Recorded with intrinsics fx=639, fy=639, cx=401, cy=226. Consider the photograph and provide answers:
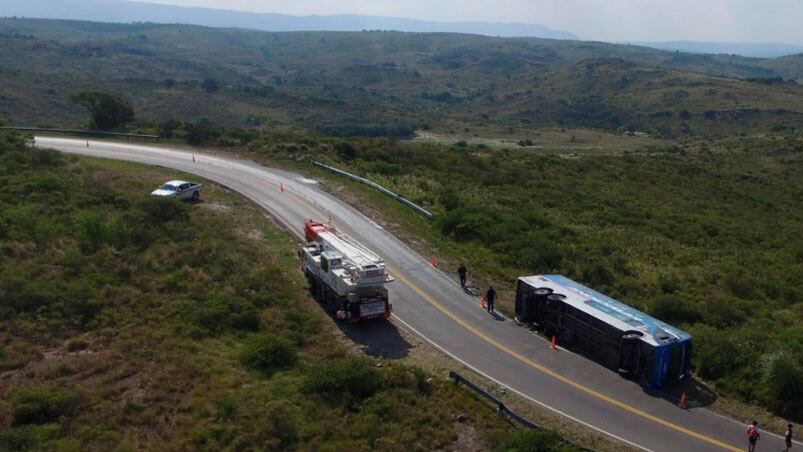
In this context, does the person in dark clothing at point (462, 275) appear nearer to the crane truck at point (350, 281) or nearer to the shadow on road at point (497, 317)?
the shadow on road at point (497, 317)

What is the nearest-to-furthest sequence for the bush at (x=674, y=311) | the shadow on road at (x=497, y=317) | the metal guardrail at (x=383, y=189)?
1. the shadow on road at (x=497, y=317)
2. the bush at (x=674, y=311)
3. the metal guardrail at (x=383, y=189)

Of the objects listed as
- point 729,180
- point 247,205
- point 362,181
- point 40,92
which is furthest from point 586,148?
point 40,92

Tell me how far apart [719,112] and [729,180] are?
8304cm

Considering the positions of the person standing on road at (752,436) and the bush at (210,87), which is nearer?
the person standing on road at (752,436)

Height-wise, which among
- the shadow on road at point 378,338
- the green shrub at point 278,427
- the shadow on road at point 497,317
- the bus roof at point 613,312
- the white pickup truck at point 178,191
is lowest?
the shadow on road at point 378,338

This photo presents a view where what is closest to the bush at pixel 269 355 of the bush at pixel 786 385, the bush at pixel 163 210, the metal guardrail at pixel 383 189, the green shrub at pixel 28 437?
the green shrub at pixel 28 437

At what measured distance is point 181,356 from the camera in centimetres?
2105

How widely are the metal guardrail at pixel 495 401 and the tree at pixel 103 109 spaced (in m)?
54.0

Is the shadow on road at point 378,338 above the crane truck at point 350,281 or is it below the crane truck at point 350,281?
below

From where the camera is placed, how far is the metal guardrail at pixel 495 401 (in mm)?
18297

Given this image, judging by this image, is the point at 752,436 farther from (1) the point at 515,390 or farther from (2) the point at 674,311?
(2) the point at 674,311

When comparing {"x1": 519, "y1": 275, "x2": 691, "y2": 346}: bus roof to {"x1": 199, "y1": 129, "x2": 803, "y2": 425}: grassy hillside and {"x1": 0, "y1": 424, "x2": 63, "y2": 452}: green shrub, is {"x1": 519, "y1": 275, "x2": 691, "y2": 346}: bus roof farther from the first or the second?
{"x1": 0, "y1": 424, "x2": 63, "y2": 452}: green shrub

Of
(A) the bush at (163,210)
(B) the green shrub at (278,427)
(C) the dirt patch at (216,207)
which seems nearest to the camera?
(B) the green shrub at (278,427)

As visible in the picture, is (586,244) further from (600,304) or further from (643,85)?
(643,85)
